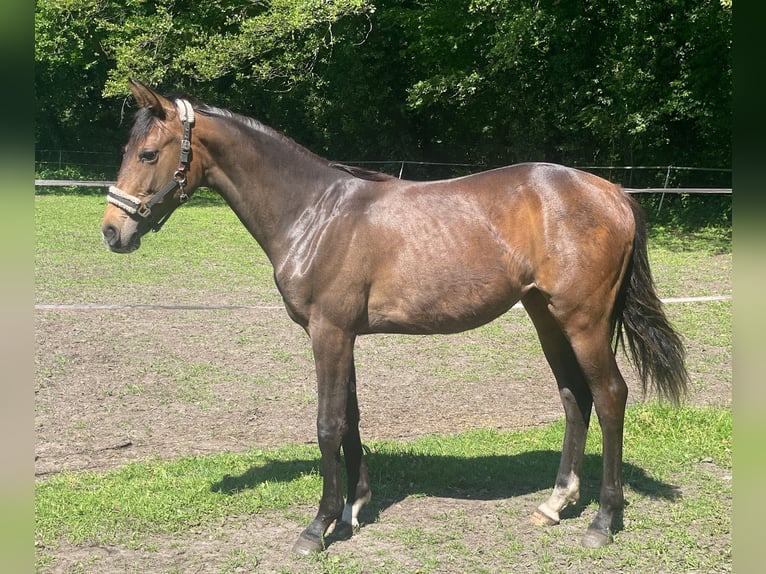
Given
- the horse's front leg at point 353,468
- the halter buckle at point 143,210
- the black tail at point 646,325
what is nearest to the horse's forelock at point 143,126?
the halter buckle at point 143,210

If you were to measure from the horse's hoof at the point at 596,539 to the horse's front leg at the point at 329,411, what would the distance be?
4.47 feet

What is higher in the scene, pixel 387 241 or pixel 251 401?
pixel 387 241

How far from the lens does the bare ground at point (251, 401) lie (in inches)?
148

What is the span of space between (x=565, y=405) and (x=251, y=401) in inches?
115

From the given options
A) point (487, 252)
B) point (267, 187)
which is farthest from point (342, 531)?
point (267, 187)

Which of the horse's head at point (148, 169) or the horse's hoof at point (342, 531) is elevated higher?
the horse's head at point (148, 169)

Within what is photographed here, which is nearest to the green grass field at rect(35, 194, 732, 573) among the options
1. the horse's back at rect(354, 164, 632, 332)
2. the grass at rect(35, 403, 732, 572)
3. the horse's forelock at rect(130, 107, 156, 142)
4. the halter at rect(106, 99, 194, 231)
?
the grass at rect(35, 403, 732, 572)

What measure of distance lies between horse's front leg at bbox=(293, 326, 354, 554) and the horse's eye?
1.22 meters

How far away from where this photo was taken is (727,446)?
5.05 m

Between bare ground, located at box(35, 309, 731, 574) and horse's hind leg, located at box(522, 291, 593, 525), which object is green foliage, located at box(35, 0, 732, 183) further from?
horse's hind leg, located at box(522, 291, 593, 525)

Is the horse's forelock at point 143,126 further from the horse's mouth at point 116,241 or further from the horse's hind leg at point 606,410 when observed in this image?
the horse's hind leg at point 606,410

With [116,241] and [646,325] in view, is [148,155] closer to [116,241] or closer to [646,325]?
[116,241]

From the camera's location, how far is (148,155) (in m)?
3.61

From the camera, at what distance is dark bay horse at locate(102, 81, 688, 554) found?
12.1ft
